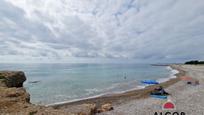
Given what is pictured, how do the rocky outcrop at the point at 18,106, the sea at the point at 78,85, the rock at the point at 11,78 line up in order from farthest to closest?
the sea at the point at 78,85 < the rock at the point at 11,78 < the rocky outcrop at the point at 18,106

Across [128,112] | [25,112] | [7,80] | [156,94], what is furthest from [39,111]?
[156,94]

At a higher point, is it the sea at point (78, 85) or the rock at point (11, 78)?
the rock at point (11, 78)

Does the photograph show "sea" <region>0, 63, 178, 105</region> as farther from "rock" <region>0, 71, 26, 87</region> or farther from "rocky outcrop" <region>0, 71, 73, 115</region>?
"rocky outcrop" <region>0, 71, 73, 115</region>

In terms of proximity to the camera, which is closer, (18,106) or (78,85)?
(18,106)

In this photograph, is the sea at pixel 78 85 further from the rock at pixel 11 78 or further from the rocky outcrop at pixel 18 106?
the rocky outcrop at pixel 18 106

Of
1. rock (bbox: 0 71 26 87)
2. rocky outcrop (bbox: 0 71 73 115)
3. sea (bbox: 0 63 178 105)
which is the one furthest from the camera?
sea (bbox: 0 63 178 105)

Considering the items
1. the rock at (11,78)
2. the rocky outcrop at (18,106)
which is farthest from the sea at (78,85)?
the rocky outcrop at (18,106)

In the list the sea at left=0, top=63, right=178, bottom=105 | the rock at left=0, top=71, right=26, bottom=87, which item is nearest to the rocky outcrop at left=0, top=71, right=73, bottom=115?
the rock at left=0, top=71, right=26, bottom=87

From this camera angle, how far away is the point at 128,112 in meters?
15.1

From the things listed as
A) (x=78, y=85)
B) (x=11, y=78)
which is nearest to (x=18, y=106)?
(x=11, y=78)

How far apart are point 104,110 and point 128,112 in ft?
7.08

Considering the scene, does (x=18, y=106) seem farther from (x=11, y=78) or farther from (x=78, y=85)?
(x=78, y=85)

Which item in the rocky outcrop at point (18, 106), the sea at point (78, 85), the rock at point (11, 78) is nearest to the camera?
the rocky outcrop at point (18, 106)

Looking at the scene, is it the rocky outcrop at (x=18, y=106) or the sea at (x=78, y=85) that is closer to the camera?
the rocky outcrop at (x=18, y=106)
